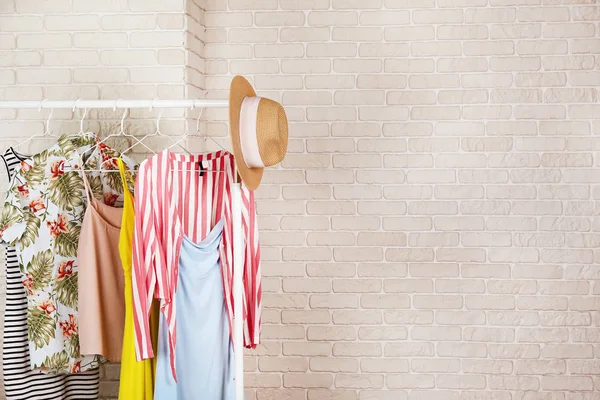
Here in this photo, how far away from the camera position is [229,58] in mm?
2994

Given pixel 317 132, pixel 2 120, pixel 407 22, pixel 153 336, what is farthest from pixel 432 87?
pixel 2 120

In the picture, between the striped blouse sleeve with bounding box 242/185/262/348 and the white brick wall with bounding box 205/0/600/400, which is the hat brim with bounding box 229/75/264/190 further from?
the white brick wall with bounding box 205/0/600/400

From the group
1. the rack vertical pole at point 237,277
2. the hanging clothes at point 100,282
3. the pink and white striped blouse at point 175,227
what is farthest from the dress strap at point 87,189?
the rack vertical pole at point 237,277

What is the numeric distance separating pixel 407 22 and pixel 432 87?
33cm

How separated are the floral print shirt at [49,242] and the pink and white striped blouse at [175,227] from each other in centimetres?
33

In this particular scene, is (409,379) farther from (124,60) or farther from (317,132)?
(124,60)

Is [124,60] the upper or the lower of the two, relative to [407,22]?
lower

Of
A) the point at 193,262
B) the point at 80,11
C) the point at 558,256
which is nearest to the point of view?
the point at 193,262

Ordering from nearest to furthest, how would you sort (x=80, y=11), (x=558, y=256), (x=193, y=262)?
(x=193, y=262)
(x=80, y=11)
(x=558, y=256)

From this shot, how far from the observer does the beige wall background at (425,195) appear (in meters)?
2.91

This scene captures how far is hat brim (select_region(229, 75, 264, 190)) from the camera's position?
202 cm

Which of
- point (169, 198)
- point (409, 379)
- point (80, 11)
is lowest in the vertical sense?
point (409, 379)

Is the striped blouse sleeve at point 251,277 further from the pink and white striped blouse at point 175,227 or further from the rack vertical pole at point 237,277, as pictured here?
the rack vertical pole at point 237,277

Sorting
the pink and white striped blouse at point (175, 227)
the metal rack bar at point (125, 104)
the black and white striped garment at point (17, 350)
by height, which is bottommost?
the black and white striped garment at point (17, 350)
